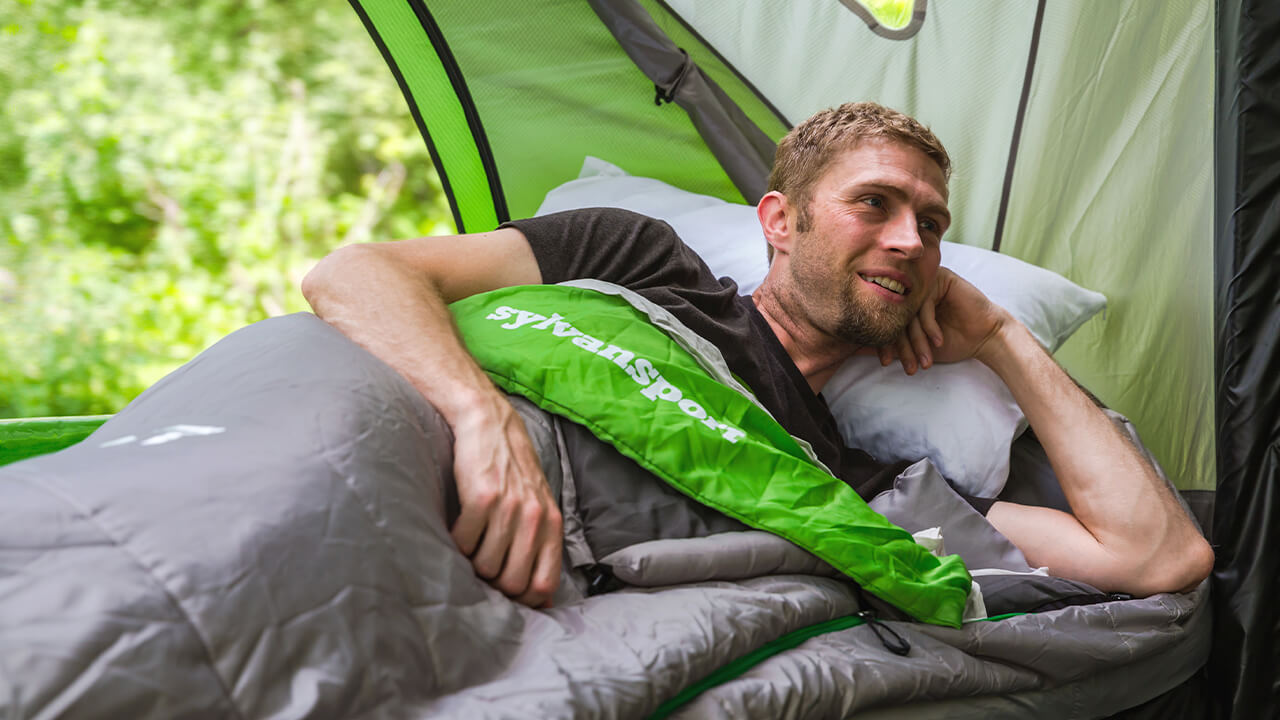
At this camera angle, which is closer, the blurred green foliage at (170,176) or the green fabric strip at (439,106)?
the green fabric strip at (439,106)

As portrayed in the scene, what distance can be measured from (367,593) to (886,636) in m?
0.51

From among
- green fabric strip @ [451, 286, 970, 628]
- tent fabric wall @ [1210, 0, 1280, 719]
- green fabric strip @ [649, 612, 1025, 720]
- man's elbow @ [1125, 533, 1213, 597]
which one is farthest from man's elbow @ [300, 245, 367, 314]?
tent fabric wall @ [1210, 0, 1280, 719]

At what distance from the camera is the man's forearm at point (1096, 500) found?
3.81 ft

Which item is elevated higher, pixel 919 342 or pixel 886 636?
pixel 919 342

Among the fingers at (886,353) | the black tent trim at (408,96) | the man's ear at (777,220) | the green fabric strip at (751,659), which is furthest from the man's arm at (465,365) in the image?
the black tent trim at (408,96)

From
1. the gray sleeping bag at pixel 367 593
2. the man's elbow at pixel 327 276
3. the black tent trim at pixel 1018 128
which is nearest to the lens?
the gray sleeping bag at pixel 367 593

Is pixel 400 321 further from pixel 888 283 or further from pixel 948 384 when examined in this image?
pixel 948 384

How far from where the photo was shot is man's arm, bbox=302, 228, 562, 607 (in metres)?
0.69

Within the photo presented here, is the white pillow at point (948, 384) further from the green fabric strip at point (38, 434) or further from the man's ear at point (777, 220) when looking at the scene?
the green fabric strip at point (38, 434)

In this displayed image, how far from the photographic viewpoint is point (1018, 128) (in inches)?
62.7

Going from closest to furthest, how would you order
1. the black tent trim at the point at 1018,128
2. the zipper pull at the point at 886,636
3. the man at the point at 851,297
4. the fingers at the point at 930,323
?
the zipper pull at the point at 886,636, the man at the point at 851,297, the fingers at the point at 930,323, the black tent trim at the point at 1018,128

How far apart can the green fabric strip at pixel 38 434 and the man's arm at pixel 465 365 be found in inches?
19.0

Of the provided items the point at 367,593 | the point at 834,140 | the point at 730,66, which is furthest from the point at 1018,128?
the point at 367,593

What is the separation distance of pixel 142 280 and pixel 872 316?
311cm
